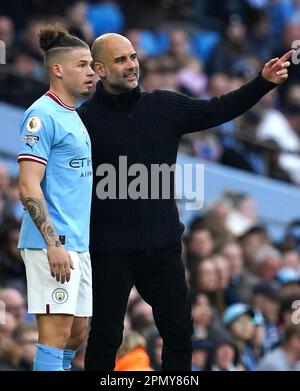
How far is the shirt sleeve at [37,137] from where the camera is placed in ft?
23.1

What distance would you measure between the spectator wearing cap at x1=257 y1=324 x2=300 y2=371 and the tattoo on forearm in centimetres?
400

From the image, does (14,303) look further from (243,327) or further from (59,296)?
(59,296)

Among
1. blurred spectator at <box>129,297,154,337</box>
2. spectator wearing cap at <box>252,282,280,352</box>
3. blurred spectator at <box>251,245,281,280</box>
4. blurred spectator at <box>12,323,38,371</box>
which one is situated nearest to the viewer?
blurred spectator at <box>12,323,38,371</box>

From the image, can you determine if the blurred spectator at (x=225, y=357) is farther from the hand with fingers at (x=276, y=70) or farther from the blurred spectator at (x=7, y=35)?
the blurred spectator at (x=7, y=35)

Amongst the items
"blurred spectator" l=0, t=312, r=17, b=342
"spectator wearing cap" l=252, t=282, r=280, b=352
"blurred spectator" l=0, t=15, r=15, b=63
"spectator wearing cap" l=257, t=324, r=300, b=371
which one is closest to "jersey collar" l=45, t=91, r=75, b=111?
"blurred spectator" l=0, t=312, r=17, b=342

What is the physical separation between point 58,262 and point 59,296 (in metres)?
0.25

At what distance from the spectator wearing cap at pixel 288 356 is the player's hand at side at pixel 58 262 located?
395 cm

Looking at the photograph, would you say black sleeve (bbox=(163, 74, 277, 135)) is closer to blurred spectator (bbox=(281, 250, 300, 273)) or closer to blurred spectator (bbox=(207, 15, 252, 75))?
blurred spectator (bbox=(281, 250, 300, 273))

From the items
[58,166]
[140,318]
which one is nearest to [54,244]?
[58,166]

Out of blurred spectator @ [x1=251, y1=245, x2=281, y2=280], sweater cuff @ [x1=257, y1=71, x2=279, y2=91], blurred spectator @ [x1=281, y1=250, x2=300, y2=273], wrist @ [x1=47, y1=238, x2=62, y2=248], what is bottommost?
wrist @ [x1=47, y1=238, x2=62, y2=248]

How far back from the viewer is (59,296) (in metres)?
7.11

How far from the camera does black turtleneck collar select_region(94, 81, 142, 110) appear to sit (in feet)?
24.9
